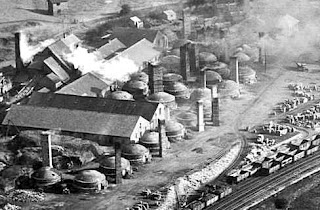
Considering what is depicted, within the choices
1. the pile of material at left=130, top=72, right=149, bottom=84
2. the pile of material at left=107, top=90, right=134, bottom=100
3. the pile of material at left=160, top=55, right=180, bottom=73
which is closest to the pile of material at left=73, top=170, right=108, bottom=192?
the pile of material at left=107, top=90, right=134, bottom=100

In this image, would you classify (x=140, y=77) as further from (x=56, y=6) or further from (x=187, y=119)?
(x=56, y=6)

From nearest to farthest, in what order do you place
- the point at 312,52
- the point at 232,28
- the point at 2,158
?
the point at 2,158 < the point at 312,52 < the point at 232,28

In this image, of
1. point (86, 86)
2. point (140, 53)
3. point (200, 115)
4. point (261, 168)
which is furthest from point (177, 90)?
point (261, 168)

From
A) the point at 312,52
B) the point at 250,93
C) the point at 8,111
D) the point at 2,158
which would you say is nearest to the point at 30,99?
the point at 8,111

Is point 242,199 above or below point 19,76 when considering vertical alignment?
below

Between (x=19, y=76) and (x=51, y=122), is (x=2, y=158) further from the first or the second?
(x=19, y=76)

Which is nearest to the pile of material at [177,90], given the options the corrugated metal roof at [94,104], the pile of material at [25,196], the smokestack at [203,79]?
the smokestack at [203,79]
